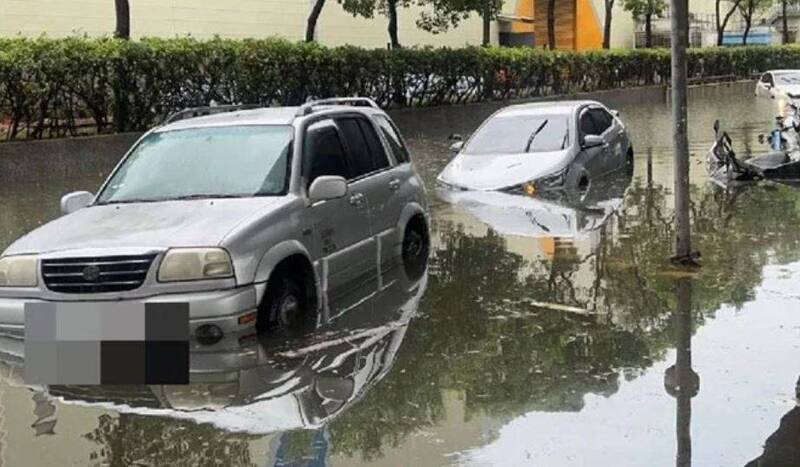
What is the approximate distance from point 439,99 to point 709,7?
156ft

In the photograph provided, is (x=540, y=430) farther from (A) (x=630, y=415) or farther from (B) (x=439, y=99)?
(B) (x=439, y=99)

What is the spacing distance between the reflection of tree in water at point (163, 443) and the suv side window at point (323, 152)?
2550mm

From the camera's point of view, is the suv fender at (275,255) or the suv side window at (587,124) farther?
the suv side window at (587,124)

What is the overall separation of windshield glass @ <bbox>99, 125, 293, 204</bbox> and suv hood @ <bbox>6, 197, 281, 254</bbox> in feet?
0.75

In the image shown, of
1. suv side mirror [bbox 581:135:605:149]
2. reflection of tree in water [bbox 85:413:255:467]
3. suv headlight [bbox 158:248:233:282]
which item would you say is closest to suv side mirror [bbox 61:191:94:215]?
suv headlight [bbox 158:248:233:282]

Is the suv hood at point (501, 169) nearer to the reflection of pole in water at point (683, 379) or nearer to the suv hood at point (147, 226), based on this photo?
the reflection of pole in water at point (683, 379)

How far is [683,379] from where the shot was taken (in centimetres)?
602

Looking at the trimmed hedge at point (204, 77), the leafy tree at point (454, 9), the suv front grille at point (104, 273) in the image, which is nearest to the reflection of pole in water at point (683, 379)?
the suv front grille at point (104, 273)

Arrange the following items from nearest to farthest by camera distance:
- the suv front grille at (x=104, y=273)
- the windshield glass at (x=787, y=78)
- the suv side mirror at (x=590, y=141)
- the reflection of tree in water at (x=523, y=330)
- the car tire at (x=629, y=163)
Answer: the reflection of tree in water at (x=523, y=330), the suv front grille at (x=104, y=273), the suv side mirror at (x=590, y=141), the car tire at (x=629, y=163), the windshield glass at (x=787, y=78)

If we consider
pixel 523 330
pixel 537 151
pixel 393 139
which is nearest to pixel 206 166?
pixel 393 139

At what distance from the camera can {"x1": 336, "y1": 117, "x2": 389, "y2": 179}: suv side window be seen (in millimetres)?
8320

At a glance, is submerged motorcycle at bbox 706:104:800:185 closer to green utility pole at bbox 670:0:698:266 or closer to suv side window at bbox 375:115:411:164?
green utility pole at bbox 670:0:698:266

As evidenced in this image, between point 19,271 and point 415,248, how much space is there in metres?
4.08

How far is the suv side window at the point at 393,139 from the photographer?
9120mm
